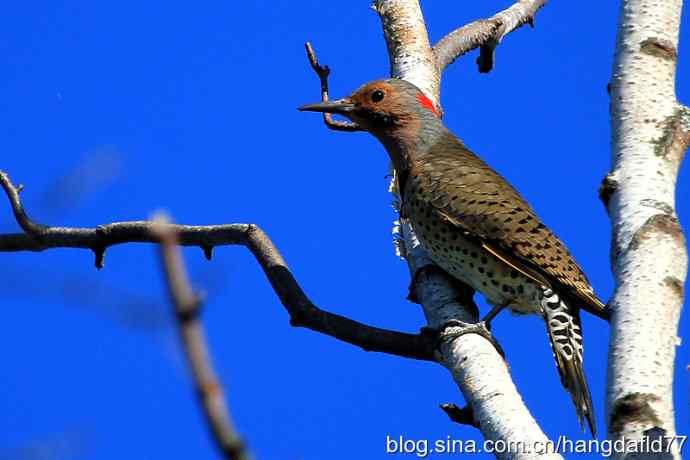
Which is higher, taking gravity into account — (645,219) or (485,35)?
(485,35)

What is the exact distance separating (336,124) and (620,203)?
319cm

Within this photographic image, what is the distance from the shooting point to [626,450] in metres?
2.03

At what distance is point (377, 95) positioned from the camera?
5.70m

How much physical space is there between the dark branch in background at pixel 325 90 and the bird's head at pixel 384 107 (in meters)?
0.10

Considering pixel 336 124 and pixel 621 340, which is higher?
pixel 336 124

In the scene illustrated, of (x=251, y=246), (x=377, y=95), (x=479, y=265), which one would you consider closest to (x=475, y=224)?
(x=479, y=265)

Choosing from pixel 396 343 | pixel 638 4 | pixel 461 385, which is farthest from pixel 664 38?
pixel 396 343

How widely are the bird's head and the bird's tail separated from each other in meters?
1.52

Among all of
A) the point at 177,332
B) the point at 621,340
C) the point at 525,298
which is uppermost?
the point at 525,298

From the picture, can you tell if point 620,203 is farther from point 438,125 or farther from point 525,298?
point 438,125

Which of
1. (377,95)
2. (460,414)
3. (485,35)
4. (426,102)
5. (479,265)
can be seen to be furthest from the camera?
(485,35)

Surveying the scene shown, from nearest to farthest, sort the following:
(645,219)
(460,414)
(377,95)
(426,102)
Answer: (645,219), (460,414), (426,102), (377,95)

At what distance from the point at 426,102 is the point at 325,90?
23.0 inches

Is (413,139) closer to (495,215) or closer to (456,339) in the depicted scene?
(495,215)
